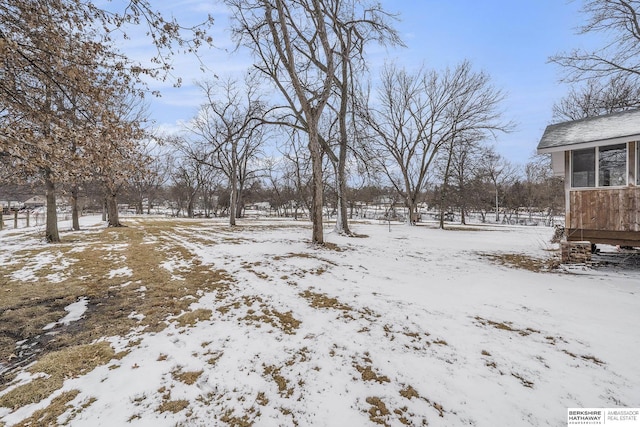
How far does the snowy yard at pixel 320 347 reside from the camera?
2.14 m

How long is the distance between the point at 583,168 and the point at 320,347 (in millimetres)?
9361

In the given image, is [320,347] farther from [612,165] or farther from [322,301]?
[612,165]

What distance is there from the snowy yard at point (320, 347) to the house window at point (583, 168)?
A: 2699mm

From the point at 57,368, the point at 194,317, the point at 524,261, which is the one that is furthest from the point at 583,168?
the point at 57,368

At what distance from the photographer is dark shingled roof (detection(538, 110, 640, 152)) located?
689cm

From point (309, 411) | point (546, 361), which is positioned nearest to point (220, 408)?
point (309, 411)

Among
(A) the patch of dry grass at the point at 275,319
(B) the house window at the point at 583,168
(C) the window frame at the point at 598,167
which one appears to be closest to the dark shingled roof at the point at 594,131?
(C) the window frame at the point at 598,167

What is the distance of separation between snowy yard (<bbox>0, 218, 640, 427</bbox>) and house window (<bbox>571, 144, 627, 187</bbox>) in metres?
2.63

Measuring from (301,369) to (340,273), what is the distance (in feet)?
11.3

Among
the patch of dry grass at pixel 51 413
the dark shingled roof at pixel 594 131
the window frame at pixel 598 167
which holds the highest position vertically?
the dark shingled roof at pixel 594 131

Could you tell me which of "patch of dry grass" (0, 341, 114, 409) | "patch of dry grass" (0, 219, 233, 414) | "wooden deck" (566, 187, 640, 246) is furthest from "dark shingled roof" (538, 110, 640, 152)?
"patch of dry grass" (0, 341, 114, 409)

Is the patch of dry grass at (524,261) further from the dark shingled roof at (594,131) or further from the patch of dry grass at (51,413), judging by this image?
the patch of dry grass at (51,413)

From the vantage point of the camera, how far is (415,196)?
72.5 feet

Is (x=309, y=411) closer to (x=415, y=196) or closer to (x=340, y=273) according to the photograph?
(x=340, y=273)
